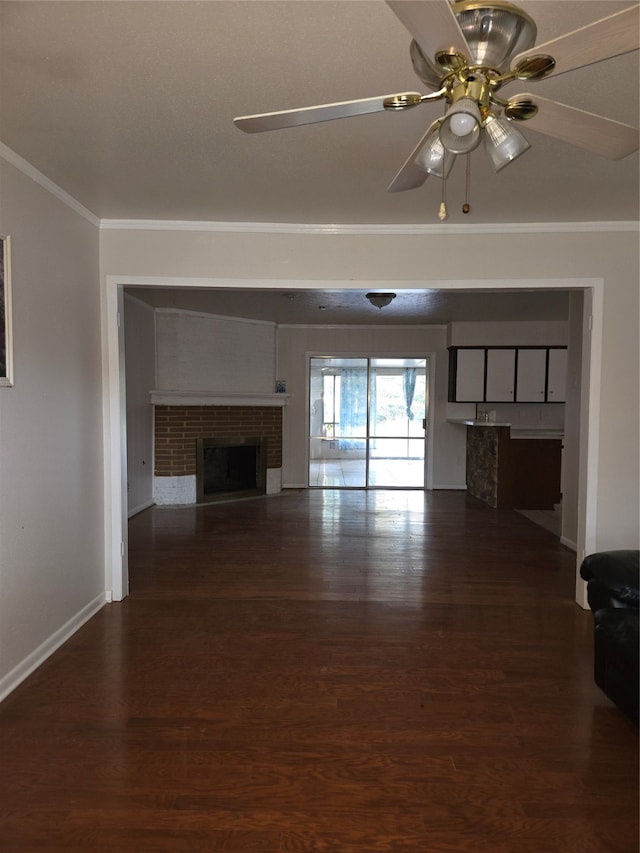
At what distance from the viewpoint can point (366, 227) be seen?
11.2ft

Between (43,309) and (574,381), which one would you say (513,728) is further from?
(574,381)

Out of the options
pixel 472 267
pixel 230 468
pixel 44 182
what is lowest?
pixel 230 468

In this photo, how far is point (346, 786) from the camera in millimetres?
1874

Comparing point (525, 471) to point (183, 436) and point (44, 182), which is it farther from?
point (44, 182)

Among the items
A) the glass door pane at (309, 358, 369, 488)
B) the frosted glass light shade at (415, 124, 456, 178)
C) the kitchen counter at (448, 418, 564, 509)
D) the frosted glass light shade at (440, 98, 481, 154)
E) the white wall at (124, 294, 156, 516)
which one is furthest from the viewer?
the glass door pane at (309, 358, 369, 488)

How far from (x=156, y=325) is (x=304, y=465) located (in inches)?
114

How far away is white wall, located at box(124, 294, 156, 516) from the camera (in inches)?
231

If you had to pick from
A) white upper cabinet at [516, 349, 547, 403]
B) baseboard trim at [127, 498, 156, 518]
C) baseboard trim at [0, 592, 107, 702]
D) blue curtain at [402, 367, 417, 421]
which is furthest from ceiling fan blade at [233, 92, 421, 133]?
blue curtain at [402, 367, 417, 421]

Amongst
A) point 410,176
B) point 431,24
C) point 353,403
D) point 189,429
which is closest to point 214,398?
point 189,429

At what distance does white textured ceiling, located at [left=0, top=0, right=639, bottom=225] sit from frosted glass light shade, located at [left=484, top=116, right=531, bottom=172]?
0.38 meters

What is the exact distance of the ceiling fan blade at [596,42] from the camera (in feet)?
3.62

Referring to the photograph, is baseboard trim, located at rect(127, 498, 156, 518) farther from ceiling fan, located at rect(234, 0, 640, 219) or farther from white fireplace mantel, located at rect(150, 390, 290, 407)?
ceiling fan, located at rect(234, 0, 640, 219)

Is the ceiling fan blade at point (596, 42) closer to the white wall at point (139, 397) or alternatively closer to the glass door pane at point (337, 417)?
the white wall at point (139, 397)

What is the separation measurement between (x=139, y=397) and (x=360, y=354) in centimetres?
330
